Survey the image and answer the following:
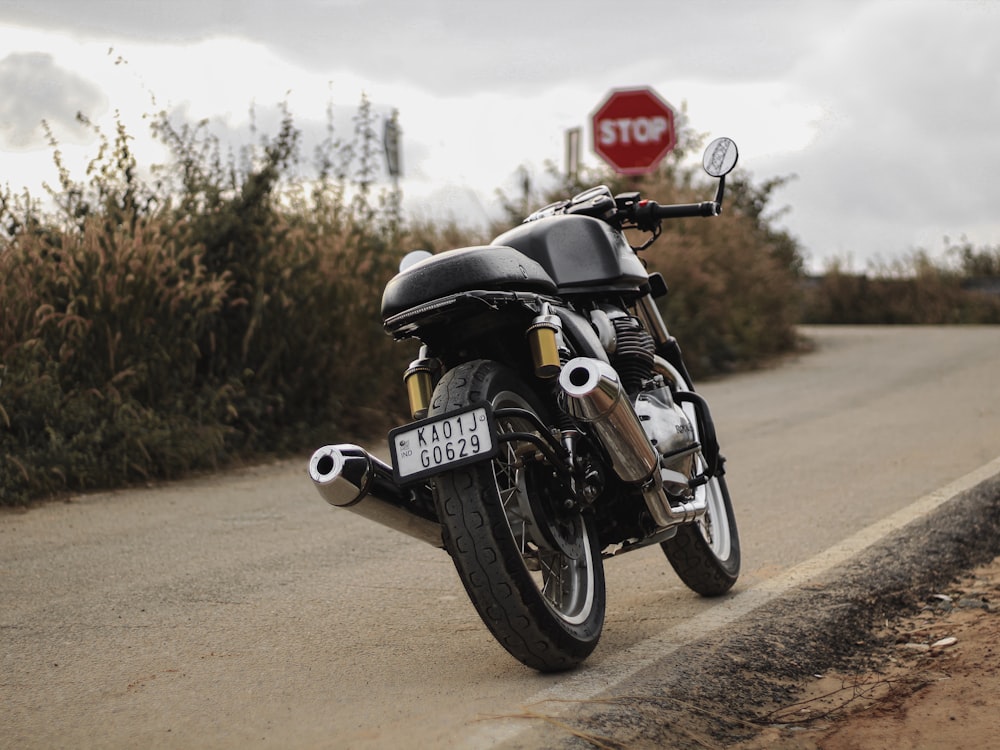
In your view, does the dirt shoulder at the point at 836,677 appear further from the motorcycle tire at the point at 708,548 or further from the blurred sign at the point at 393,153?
the blurred sign at the point at 393,153

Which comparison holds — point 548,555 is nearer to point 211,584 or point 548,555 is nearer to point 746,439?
point 211,584

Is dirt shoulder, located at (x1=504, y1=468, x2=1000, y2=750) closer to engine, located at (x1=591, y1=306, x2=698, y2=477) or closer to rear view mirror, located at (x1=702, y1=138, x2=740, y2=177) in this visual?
engine, located at (x1=591, y1=306, x2=698, y2=477)

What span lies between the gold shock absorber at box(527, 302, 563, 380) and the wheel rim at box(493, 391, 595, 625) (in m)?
0.12

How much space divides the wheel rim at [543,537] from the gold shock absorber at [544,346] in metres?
0.12

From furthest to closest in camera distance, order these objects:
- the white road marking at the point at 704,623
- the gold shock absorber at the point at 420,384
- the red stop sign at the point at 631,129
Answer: the red stop sign at the point at 631,129, the gold shock absorber at the point at 420,384, the white road marking at the point at 704,623

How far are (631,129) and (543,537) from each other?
47.6 ft

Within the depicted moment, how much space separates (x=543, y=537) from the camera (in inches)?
150

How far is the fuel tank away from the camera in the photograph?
4484 millimetres

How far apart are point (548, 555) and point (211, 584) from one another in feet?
6.37

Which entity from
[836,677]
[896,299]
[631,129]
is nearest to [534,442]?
[836,677]

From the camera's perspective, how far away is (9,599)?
5.00 meters

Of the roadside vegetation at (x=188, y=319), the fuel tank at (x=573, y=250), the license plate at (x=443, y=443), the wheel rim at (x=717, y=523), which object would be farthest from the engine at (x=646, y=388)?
the roadside vegetation at (x=188, y=319)

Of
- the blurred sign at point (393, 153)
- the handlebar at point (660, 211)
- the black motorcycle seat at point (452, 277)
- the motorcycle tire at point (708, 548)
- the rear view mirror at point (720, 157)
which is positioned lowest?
the motorcycle tire at point (708, 548)

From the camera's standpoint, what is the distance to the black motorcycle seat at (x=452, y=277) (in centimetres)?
376
